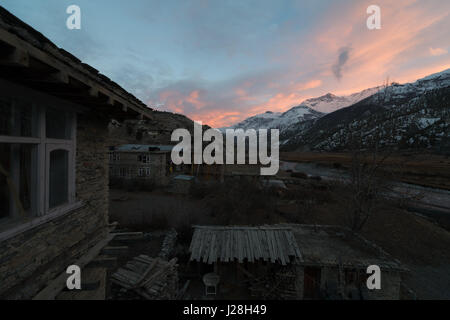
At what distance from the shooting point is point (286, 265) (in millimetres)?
8359

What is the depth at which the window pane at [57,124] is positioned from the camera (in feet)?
11.1

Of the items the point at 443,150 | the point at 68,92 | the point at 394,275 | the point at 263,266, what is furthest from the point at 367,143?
the point at 443,150

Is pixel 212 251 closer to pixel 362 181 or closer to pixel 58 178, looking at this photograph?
pixel 58 178

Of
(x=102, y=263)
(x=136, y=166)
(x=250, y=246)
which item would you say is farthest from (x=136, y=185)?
(x=102, y=263)

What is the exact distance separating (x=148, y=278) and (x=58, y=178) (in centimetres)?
411

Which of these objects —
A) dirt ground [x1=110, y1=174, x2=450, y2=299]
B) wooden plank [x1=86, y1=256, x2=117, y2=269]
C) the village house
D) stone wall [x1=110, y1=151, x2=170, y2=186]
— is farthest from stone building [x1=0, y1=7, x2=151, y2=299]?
stone wall [x1=110, y1=151, x2=170, y2=186]

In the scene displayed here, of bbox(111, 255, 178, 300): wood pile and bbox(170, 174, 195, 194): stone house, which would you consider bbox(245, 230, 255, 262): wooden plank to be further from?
bbox(170, 174, 195, 194): stone house

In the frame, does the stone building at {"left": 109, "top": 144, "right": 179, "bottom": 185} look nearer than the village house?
No

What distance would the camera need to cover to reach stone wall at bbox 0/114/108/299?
272cm

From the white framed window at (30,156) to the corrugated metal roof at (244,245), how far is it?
253 inches

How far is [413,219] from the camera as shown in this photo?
18.9 m

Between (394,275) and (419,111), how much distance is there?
135893 mm

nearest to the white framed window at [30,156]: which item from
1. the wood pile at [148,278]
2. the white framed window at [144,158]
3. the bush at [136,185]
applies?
the wood pile at [148,278]

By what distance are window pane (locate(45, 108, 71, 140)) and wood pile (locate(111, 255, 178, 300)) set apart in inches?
182
